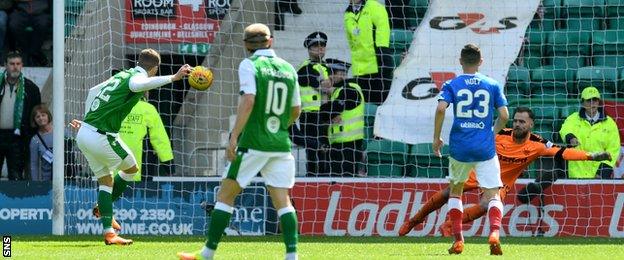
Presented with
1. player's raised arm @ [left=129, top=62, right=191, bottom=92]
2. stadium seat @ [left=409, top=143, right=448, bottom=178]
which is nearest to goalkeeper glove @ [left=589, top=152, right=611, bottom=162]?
stadium seat @ [left=409, top=143, right=448, bottom=178]

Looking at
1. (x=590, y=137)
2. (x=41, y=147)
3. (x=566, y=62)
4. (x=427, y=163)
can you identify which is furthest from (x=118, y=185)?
(x=566, y=62)

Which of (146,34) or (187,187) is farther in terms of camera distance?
(146,34)

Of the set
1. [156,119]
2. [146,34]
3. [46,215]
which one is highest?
[146,34]

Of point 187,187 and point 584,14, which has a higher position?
point 584,14

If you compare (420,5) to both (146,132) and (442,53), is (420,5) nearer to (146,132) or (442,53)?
(442,53)

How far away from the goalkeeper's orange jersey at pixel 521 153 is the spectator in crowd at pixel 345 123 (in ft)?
8.17

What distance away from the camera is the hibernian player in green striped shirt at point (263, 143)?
9672mm

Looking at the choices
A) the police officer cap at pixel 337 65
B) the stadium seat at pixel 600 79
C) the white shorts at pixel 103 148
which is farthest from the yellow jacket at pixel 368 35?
the white shorts at pixel 103 148

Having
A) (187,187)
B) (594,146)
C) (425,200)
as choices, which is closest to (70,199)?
(187,187)

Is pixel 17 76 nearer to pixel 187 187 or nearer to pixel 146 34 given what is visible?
pixel 146 34

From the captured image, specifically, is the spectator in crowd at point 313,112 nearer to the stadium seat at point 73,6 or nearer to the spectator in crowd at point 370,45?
the spectator in crowd at point 370,45

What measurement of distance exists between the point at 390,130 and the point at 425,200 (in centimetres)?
181

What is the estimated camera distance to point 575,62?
59.8ft

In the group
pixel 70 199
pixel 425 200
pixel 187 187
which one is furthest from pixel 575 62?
pixel 70 199
